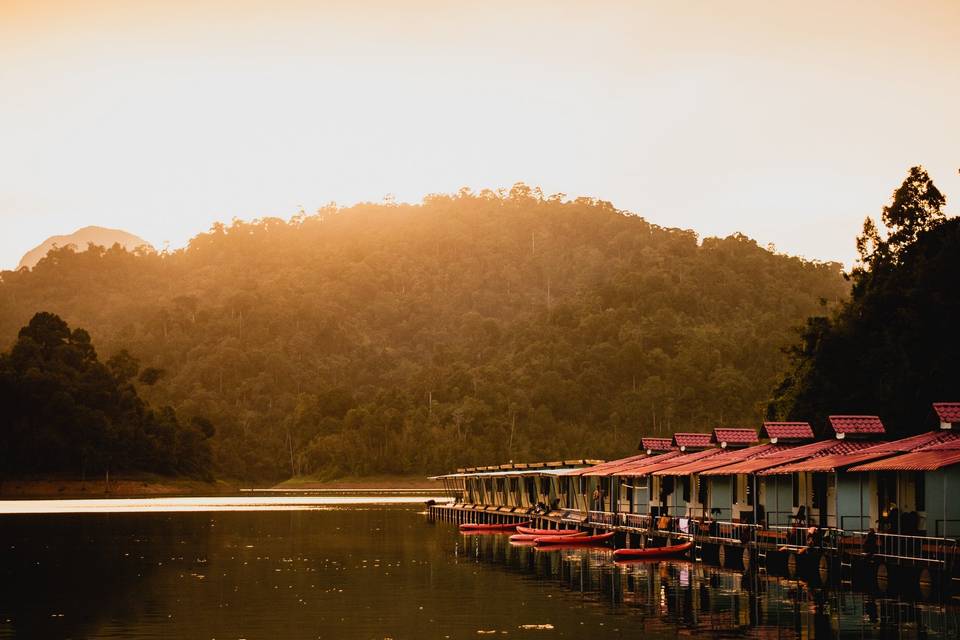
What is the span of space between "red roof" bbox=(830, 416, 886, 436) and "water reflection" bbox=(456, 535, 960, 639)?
8.49 meters

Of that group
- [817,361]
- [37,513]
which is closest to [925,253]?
[817,361]

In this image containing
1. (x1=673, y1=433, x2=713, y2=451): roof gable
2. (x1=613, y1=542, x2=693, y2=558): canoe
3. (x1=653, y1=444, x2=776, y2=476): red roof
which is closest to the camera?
(x1=613, y1=542, x2=693, y2=558): canoe

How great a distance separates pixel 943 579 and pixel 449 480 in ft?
284

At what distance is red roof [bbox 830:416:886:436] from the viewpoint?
190 ft

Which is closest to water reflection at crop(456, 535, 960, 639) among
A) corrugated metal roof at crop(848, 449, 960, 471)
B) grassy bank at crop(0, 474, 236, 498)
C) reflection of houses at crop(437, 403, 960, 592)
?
reflection of houses at crop(437, 403, 960, 592)

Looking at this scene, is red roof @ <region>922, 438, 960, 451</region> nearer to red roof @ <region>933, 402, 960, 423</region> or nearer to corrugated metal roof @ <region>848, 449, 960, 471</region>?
corrugated metal roof @ <region>848, 449, 960, 471</region>

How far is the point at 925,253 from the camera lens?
3415 inches

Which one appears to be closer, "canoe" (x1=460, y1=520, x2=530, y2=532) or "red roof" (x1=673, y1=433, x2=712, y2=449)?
"red roof" (x1=673, y1=433, x2=712, y2=449)

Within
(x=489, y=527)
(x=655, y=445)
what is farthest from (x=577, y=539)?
(x=489, y=527)

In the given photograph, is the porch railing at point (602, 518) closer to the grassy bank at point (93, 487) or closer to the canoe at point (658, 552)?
the canoe at point (658, 552)

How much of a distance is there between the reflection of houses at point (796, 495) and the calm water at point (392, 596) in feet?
10.1

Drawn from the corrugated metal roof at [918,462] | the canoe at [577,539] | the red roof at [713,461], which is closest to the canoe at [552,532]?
the canoe at [577,539]

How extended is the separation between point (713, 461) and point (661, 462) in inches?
374

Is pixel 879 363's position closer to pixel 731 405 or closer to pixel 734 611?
pixel 734 611
